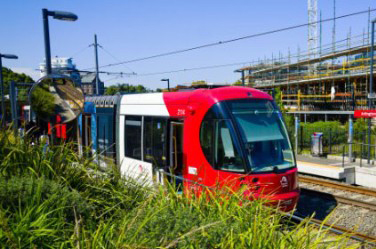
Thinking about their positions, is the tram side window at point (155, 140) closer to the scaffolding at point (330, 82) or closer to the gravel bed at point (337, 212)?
the gravel bed at point (337, 212)

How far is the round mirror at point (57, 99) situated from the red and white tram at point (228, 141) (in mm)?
1682

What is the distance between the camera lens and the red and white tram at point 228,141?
7.10 meters

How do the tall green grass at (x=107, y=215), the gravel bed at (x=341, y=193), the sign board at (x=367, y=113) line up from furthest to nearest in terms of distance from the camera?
the sign board at (x=367, y=113), the gravel bed at (x=341, y=193), the tall green grass at (x=107, y=215)

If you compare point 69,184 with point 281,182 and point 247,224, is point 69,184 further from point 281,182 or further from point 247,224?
point 281,182

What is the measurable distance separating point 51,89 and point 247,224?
15.5 ft

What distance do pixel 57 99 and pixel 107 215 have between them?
304 cm

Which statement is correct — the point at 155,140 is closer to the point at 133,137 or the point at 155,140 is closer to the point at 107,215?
the point at 133,137

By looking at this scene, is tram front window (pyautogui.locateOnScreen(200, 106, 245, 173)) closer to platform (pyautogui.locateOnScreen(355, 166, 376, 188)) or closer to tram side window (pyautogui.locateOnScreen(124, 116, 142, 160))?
tram side window (pyautogui.locateOnScreen(124, 116, 142, 160))

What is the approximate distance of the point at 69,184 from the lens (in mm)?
4762

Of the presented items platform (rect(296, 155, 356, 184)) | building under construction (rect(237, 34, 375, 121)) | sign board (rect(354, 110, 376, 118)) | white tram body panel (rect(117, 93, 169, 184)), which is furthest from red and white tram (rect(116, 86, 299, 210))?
building under construction (rect(237, 34, 375, 121))

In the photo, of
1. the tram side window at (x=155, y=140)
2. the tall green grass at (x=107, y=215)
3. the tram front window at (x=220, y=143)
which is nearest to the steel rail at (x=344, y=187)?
the tram front window at (x=220, y=143)

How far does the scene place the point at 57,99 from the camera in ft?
21.8

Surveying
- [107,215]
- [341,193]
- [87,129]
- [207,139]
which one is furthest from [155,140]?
[341,193]

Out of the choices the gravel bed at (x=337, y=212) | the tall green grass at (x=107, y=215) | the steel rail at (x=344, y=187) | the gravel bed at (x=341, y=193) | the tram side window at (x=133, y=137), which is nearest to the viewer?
the tall green grass at (x=107, y=215)
